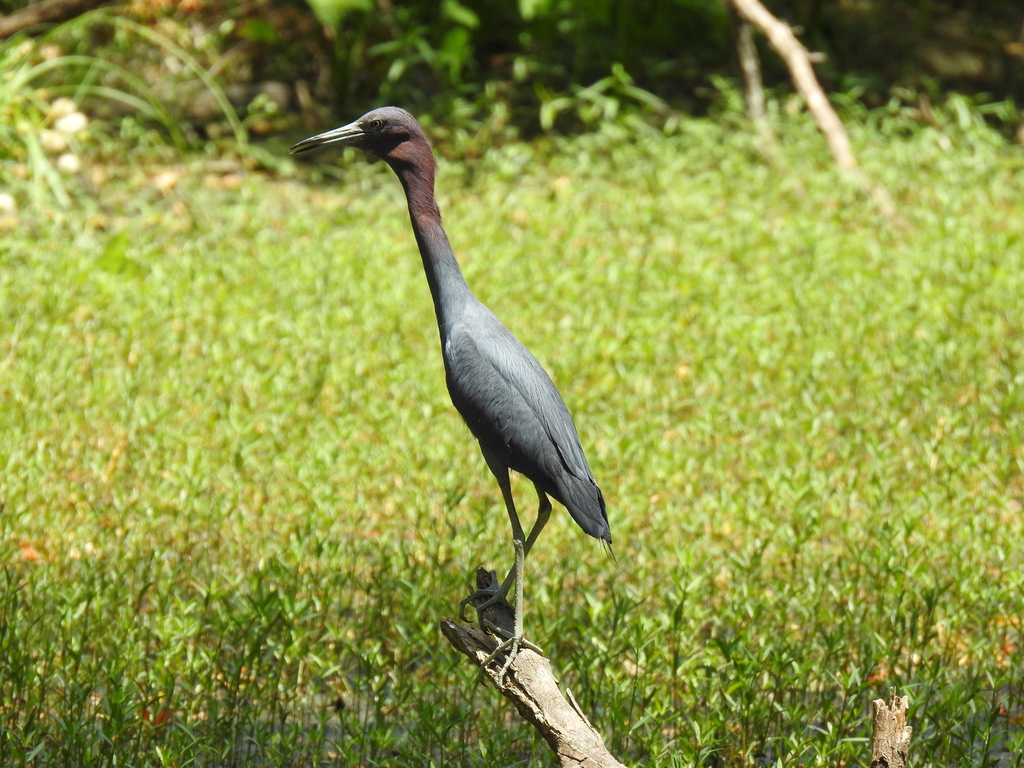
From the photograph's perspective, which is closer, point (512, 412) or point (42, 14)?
point (512, 412)

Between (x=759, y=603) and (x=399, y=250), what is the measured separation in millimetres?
4628

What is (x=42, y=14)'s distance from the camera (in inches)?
330

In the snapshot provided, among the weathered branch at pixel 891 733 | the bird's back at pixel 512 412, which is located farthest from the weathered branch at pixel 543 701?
the weathered branch at pixel 891 733

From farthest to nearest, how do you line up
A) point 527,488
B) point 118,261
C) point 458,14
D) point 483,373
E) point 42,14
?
point 458,14, point 42,14, point 118,261, point 527,488, point 483,373

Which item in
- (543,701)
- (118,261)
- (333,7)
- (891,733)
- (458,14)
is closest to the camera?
(891,733)

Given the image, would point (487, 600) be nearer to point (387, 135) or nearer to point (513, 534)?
point (513, 534)

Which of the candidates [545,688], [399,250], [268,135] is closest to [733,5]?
[399,250]

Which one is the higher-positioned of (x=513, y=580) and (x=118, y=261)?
(x=513, y=580)

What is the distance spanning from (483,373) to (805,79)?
637 centimetres

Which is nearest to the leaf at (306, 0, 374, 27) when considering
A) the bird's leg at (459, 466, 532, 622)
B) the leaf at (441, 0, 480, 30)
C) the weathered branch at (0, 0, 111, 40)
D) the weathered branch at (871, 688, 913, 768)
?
the leaf at (441, 0, 480, 30)

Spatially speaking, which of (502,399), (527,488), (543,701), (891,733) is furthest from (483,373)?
(527,488)

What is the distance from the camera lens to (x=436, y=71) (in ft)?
33.3

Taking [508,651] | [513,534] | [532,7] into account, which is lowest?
[532,7]

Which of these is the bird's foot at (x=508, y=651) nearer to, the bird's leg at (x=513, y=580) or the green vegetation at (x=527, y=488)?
the bird's leg at (x=513, y=580)
